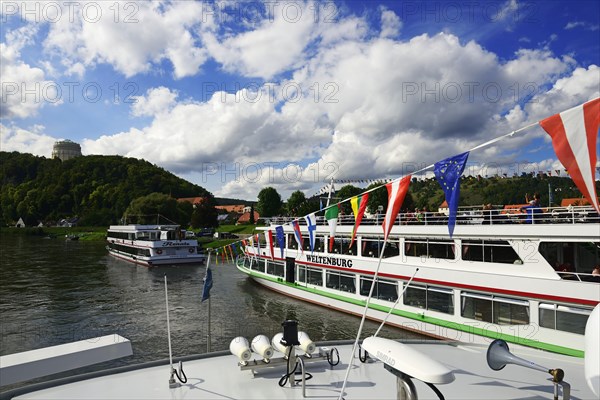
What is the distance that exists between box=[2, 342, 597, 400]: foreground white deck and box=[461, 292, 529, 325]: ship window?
23.7 feet

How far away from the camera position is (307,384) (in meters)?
6.77

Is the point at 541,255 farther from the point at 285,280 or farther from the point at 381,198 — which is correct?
the point at 381,198

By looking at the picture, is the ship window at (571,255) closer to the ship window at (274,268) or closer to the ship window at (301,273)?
the ship window at (301,273)

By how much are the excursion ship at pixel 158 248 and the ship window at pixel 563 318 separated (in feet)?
141

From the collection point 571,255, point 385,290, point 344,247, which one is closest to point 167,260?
point 344,247

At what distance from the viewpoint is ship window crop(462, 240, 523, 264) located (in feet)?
52.0

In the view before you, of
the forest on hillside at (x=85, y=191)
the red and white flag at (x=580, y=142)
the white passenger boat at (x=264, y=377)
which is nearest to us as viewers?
the red and white flag at (x=580, y=142)

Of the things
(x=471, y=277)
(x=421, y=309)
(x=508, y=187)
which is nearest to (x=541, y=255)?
(x=471, y=277)

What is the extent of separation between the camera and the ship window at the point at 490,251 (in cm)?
1584

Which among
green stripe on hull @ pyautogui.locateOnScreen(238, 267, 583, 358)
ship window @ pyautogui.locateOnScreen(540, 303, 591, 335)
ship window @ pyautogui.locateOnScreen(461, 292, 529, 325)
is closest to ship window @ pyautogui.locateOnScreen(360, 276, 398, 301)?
green stripe on hull @ pyautogui.locateOnScreen(238, 267, 583, 358)

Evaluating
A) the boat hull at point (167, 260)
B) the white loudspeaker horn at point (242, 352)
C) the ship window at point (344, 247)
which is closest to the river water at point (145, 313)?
the ship window at point (344, 247)

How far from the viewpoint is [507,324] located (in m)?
15.2

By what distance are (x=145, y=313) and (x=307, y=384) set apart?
21.0 m

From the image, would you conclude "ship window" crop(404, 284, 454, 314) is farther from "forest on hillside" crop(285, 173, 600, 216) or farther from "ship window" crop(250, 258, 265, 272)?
"ship window" crop(250, 258, 265, 272)
